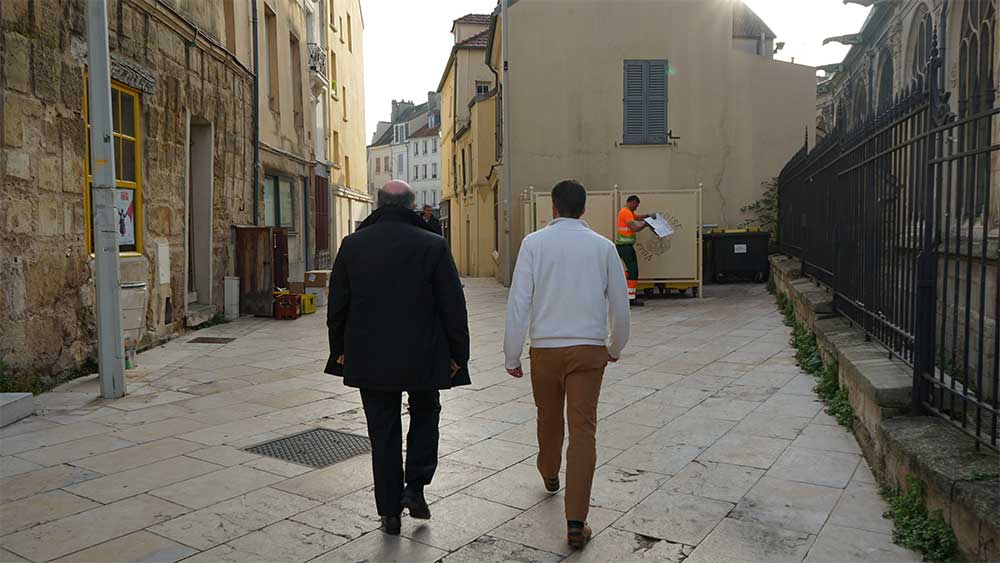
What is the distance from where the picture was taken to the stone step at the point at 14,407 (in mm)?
5629

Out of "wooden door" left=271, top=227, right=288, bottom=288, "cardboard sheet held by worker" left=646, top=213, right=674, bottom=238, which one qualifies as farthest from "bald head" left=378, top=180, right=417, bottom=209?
"cardboard sheet held by worker" left=646, top=213, right=674, bottom=238

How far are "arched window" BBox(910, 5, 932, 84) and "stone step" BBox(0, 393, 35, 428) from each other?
13.4 meters

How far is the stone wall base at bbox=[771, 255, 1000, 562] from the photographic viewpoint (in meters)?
2.97

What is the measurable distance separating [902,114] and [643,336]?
5.67 m

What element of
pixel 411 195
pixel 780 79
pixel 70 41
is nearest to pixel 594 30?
pixel 780 79

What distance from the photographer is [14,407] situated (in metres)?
5.74

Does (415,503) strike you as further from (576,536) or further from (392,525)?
(576,536)

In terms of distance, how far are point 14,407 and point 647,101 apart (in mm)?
14651

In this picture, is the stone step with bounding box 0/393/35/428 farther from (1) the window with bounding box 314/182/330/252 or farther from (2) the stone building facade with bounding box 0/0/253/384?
(1) the window with bounding box 314/182/330/252

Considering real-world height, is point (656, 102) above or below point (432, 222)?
above

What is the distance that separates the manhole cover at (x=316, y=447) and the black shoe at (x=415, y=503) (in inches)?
43.4

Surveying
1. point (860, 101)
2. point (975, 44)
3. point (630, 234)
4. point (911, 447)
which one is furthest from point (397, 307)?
point (860, 101)

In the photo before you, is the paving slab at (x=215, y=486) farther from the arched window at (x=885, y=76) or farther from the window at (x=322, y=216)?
the window at (x=322, y=216)

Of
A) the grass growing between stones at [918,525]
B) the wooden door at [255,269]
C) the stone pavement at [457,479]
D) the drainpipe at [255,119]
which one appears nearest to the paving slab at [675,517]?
the stone pavement at [457,479]
